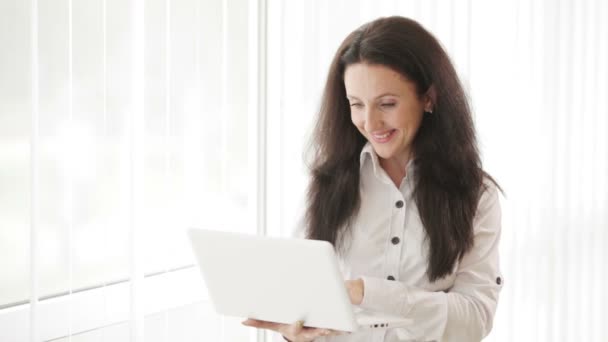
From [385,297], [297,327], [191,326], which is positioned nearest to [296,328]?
[297,327]

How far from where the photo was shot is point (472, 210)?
6.75 ft

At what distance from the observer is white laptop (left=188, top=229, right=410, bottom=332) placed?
1.68 meters

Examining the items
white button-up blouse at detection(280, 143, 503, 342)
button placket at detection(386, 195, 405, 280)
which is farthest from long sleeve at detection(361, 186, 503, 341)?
button placket at detection(386, 195, 405, 280)

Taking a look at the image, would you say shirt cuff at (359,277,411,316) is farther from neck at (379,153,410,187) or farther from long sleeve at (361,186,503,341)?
neck at (379,153,410,187)

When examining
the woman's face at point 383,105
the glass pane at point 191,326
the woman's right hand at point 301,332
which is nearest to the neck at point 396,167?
the woman's face at point 383,105

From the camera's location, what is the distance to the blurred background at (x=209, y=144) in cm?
240

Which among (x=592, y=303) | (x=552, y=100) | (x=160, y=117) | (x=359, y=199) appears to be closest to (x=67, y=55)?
(x=160, y=117)

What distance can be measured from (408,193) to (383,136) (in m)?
0.20

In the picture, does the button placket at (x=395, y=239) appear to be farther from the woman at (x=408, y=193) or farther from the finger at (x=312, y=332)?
the finger at (x=312, y=332)

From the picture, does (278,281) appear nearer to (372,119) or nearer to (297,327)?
(297,327)

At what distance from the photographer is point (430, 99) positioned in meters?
2.09

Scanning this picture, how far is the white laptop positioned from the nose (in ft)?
1.47

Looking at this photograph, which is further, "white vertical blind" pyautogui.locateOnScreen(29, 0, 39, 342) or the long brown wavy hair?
"white vertical blind" pyautogui.locateOnScreen(29, 0, 39, 342)

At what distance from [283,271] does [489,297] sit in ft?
1.91
